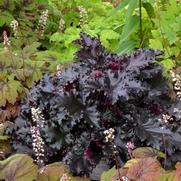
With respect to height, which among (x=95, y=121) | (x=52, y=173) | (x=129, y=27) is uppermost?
(x=129, y=27)

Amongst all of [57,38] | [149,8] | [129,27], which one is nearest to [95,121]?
[129,27]

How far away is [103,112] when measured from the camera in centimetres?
270

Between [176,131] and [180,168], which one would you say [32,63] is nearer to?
[176,131]

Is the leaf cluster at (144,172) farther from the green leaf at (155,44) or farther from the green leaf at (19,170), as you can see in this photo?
the green leaf at (155,44)

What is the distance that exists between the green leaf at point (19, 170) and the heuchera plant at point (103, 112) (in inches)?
12.3

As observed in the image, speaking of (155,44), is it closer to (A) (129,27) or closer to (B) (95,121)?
(A) (129,27)

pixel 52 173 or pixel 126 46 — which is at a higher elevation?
pixel 126 46

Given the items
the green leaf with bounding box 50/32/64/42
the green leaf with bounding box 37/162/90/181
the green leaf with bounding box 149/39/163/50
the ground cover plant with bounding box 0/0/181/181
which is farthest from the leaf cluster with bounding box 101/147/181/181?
the green leaf with bounding box 50/32/64/42

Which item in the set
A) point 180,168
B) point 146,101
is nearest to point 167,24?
point 146,101

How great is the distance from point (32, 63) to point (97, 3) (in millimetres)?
1676

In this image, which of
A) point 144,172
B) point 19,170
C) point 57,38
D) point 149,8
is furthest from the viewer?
point 57,38

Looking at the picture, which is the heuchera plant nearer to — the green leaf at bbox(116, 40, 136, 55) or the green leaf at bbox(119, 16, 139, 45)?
the green leaf at bbox(119, 16, 139, 45)

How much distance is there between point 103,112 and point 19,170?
58 centimetres

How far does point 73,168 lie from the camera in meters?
2.59
